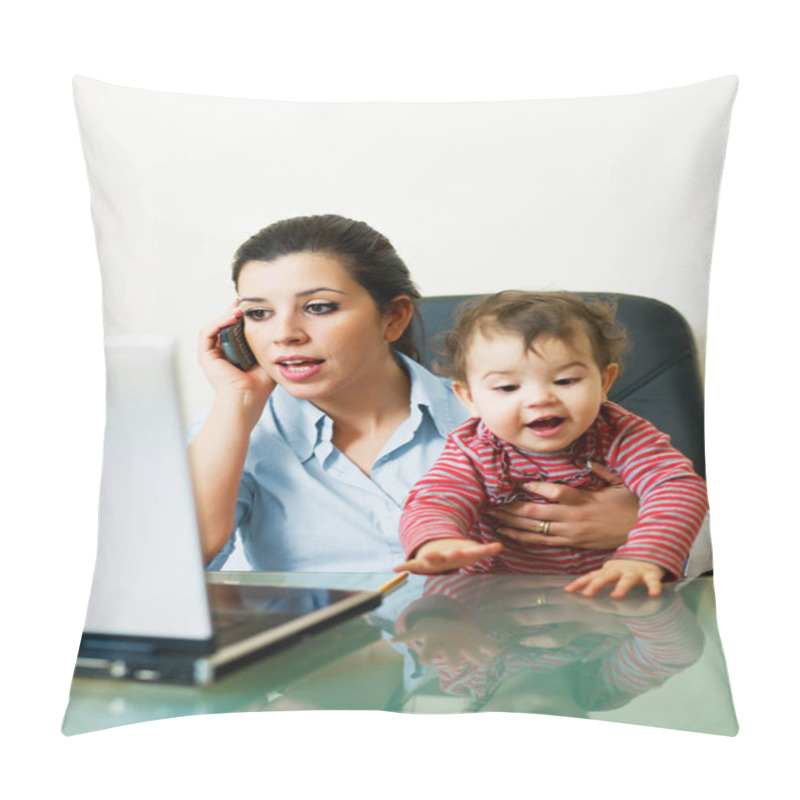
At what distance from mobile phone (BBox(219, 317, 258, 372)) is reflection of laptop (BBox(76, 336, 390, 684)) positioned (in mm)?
89

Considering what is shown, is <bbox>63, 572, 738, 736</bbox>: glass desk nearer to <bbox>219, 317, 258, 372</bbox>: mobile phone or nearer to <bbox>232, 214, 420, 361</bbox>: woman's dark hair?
<bbox>219, 317, 258, 372</bbox>: mobile phone

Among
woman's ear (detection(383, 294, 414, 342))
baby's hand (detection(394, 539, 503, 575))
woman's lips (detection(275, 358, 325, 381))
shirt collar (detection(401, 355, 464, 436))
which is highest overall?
woman's ear (detection(383, 294, 414, 342))

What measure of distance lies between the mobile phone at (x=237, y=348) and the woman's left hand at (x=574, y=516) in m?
0.43

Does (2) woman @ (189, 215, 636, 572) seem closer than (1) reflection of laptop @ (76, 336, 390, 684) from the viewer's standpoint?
No

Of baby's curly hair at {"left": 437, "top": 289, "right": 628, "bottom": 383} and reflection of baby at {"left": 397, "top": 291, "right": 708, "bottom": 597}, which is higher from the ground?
baby's curly hair at {"left": 437, "top": 289, "right": 628, "bottom": 383}

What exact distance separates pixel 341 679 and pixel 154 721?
0.89 feet

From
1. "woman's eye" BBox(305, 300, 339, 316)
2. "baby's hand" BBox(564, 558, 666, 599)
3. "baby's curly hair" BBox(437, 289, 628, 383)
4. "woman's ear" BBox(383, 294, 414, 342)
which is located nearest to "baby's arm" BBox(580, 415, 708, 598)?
"baby's hand" BBox(564, 558, 666, 599)

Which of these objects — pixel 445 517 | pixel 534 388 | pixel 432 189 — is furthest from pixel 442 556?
pixel 432 189

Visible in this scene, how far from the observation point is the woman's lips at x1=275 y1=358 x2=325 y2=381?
1796mm

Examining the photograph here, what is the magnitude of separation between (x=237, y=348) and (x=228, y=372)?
38mm

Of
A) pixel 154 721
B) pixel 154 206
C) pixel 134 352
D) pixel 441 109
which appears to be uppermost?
pixel 441 109

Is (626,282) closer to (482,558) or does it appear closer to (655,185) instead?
(655,185)

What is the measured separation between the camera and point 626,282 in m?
1.81

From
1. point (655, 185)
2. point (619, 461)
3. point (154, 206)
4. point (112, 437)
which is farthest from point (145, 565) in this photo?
point (655, 185)
